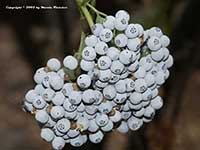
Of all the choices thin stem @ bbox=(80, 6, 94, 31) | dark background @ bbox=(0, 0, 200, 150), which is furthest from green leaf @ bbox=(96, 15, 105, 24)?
dark background @ bbox=(0, 0, 200, 150)

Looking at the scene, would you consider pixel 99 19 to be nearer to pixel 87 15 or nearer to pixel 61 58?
pixel 87 15

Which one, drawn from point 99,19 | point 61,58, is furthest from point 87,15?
point 61,58

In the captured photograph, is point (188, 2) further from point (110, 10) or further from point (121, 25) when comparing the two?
point (121, 25)

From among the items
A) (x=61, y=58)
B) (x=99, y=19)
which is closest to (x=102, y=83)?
(x=99, y=19)

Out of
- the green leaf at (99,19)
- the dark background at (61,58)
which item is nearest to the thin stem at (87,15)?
the green leaf at (99,19)

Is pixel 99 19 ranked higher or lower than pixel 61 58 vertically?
lower

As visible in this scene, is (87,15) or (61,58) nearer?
(87,15)
